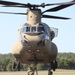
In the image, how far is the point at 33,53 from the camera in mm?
22891

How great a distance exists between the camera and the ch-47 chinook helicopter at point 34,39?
2236 centimetres

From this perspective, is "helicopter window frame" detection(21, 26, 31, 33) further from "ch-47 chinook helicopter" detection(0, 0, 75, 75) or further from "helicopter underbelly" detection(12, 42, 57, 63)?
"helicopter underbelly" detection(12, 42, 57, 63)

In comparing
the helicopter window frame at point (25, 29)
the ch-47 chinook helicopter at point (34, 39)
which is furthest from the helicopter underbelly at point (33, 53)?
the helicopter window frame at point (25, 29)

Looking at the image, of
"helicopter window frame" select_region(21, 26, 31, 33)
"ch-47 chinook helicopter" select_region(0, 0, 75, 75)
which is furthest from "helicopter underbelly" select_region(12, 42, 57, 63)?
"helicopter window frame" select_region(21, 26, 31, 33)

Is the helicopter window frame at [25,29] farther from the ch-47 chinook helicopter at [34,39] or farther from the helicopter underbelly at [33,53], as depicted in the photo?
the helicopter underbelly at [33,53]

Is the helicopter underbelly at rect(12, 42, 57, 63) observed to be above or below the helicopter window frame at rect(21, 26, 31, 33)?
below

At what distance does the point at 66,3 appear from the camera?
914 inches

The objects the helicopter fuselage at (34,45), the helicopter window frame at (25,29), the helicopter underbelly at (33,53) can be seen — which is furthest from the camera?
the helicopter window frame at (25,29)

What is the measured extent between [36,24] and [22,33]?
52.0 inches

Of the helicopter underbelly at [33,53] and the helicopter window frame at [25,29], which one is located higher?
the helicopter window frame at [25,29]

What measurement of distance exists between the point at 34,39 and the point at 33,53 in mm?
1274

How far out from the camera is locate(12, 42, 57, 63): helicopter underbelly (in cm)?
2257

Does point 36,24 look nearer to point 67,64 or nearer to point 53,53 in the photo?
point 53,53

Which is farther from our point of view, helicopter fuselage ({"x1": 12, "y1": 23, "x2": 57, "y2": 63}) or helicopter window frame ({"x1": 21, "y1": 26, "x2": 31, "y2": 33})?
helicopter window frame ({"x1": 21, "y1": 26, "x2": 31, "y2": 33})
